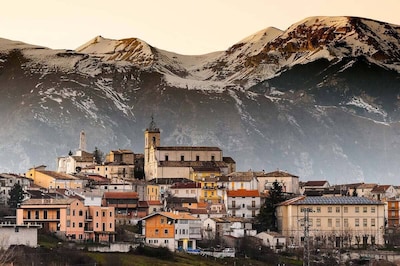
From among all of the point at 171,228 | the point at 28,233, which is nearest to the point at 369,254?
the point at 171,228

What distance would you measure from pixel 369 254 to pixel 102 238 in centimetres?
2070

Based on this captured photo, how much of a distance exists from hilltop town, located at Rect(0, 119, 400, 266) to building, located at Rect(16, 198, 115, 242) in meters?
0.06

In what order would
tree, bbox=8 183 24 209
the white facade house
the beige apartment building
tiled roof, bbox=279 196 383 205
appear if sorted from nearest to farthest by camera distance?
the white facade house < tree, bbox=8 183 24 209 < the beige apartment building < tiled roof, bbox=279 196 383 205

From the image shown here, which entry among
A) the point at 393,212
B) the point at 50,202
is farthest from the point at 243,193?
the point at 50,202

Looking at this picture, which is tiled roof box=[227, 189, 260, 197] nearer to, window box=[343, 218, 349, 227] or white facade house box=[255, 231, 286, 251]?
window box=[343, 218, 349, 227]

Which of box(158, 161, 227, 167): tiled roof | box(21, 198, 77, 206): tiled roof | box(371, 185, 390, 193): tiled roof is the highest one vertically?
box(158, 161, 227, 167): tiled roof

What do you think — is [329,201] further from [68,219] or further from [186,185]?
[68,219]

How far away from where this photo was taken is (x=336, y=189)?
135125 mm

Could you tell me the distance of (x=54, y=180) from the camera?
119 m

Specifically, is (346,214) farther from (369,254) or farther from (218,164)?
(218,164)

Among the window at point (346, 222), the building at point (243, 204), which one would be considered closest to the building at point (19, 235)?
the window at point (346, 222)

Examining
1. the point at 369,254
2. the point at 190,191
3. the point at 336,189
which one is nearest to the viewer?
the point at 369,254

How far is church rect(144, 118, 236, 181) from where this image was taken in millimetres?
134125

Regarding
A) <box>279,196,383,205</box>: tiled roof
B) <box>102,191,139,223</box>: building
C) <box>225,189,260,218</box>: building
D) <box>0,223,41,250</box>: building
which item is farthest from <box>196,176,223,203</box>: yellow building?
<box>0,223,41,250</box>: building
